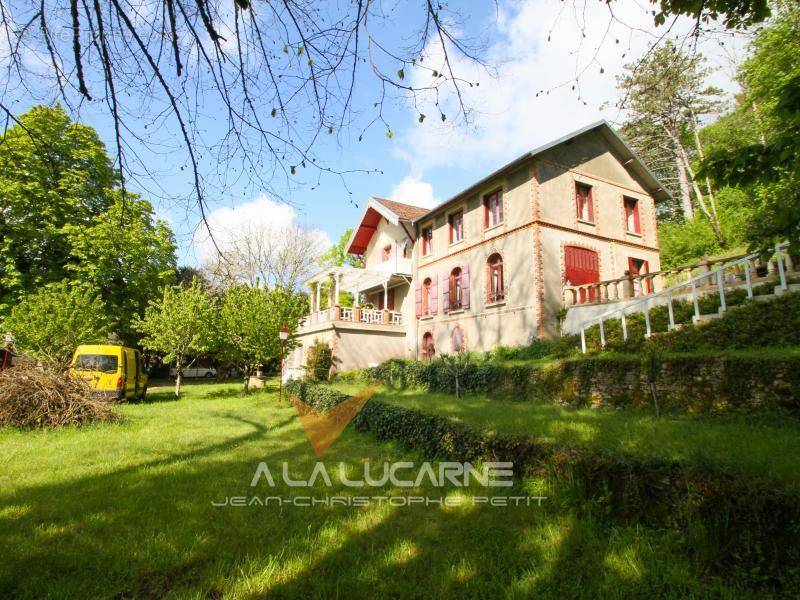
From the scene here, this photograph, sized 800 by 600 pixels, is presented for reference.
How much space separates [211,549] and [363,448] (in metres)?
4.15

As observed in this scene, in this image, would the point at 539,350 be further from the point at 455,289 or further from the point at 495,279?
the point at 455,289

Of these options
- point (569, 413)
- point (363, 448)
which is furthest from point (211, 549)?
point (569, 413)

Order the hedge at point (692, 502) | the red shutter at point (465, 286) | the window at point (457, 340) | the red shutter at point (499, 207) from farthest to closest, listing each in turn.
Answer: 1. the red shutter at point (465, 286)
2. the window at point (457, 340)
3. the red shutter at point (499, 207)
4. the hedge at point (692, 502)

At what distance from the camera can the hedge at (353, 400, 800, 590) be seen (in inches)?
113

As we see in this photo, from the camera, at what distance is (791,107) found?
325cm

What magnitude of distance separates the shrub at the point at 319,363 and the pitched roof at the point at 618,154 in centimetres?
890

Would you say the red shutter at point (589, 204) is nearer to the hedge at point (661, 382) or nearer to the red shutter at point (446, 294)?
the red shutter at point (446, 294)

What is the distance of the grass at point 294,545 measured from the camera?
Answer: 3.10 meters

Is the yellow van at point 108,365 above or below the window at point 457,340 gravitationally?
below

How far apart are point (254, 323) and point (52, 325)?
23.3 feet

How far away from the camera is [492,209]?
17766 millimetres

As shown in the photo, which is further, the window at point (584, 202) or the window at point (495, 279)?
the window at point (584, 202)

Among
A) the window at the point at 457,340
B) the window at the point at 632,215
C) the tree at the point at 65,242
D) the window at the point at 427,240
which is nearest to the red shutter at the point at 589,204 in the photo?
the window at the point at 632,215

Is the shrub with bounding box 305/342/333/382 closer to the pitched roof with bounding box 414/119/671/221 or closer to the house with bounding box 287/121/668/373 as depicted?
the house with bounding box 287/121/668/373
